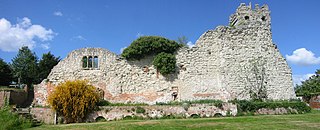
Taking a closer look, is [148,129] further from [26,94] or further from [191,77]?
[26,94]

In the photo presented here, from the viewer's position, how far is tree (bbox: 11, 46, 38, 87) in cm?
3071

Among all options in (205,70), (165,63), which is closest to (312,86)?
(205,70)

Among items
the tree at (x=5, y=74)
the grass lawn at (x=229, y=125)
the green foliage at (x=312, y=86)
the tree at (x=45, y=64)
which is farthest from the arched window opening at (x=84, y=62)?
the green foliage at (x=312, y=86)

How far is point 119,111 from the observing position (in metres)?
16.7

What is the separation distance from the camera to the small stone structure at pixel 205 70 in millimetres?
19906

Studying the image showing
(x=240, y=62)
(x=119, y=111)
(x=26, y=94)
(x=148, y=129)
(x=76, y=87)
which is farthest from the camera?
(x=26, y=94)

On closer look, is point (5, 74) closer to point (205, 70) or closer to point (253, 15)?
point (205, 70)

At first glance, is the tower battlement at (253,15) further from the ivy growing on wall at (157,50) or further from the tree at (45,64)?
the tree at (45,64)

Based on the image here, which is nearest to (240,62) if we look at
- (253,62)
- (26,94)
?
(253,62)

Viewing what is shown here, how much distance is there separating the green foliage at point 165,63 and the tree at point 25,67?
1763cm

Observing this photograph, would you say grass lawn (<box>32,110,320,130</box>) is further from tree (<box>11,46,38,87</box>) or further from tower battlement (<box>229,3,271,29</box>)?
tree (<box>11,46,38,87</box>)

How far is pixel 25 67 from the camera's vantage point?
31641 mm

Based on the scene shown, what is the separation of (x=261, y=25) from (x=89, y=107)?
47.4ft

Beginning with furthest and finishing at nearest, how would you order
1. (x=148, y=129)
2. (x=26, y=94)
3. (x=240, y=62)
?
(x=26, y=94)
(x=240, y=62)
(x=148, y=129)
